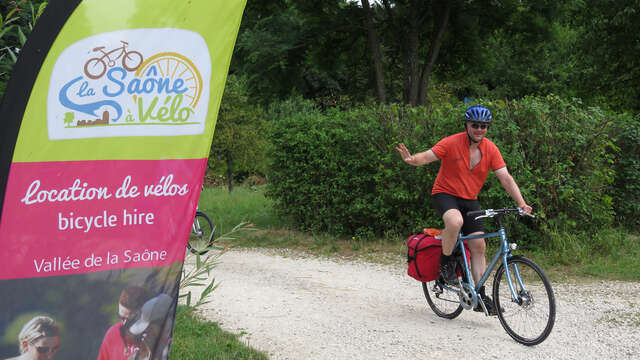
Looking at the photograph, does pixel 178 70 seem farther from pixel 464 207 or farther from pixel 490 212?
pixel 464 207

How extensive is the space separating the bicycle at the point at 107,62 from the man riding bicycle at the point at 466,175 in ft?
11.5

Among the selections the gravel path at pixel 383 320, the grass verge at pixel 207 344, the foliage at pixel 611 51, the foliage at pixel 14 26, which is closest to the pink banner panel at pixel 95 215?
the foliage at pixel 14 26

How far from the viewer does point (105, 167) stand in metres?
1.64

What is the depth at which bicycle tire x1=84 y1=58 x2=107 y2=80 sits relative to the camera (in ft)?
5.27

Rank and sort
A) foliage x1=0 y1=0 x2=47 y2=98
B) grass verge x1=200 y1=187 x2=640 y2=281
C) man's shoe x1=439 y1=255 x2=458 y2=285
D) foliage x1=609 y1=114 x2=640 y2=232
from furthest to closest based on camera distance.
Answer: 1. foliage x1=609 y1=114 x2=640 y2=232
2. grass verge x1=200 y1=187 x2=640 y2=281
3. man's shoe x1=439 y1=255 x2=458 y2=285
4. foliage x1=0 y1=0 x2=47 y2=98

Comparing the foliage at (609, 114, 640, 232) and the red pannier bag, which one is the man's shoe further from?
the foliage at (609, 114, 640, 232)

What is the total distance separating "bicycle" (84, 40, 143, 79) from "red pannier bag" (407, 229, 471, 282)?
4141 mm

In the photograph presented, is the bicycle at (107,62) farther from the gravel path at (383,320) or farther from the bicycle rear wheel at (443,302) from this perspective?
the bicycle rear wheel at (443,302)

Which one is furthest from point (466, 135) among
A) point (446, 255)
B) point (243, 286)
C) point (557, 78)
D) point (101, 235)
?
point (557, 78)

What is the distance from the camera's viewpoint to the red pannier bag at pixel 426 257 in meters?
5.36

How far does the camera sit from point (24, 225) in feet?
A: 5.07

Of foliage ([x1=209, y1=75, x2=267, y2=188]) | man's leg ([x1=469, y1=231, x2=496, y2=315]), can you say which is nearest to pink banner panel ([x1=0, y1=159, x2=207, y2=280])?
man's leg ([x1=469, y1=231, x2=496, y2=315])

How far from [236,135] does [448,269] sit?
51.9ft

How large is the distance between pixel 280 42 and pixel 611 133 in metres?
7.93
